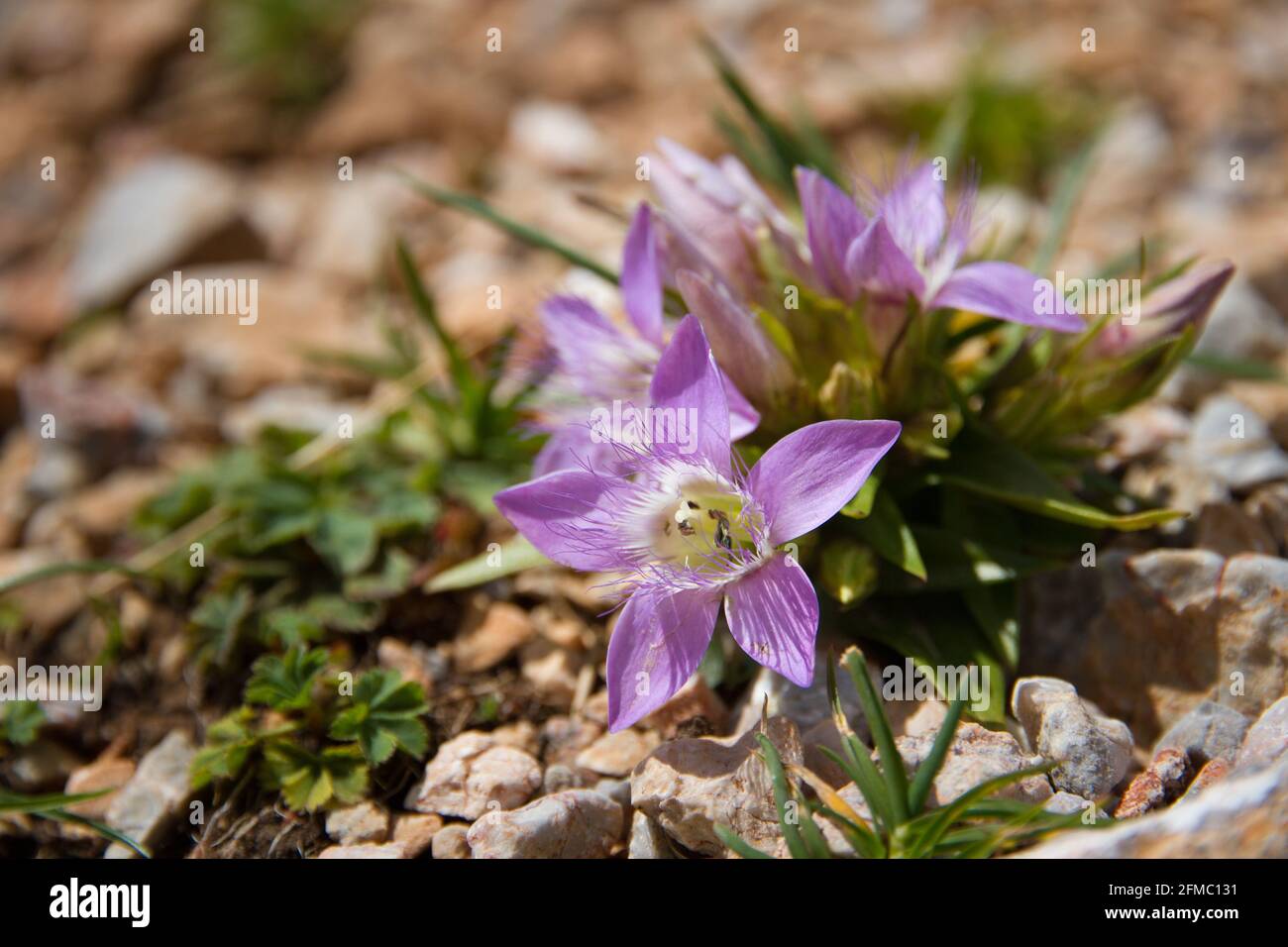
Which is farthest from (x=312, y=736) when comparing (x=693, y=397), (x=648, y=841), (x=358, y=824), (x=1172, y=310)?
(x=1172, y=310)

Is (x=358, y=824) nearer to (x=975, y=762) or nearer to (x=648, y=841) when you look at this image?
Result: (x=648, y=841)

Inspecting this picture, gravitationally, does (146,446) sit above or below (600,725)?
above

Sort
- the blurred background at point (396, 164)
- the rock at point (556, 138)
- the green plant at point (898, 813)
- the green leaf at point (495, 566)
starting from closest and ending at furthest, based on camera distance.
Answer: the green plant at point (898, 813), the green leaf at point (495, 566), the blurred background at point (396, 164), the rock at point (556, 138)

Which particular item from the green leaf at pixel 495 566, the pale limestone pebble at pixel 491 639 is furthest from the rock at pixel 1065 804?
the pale limestone pebble at pixel 491 639

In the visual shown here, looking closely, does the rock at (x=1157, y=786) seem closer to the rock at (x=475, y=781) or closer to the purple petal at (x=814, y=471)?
the purple petal at (x=814, y=471)
